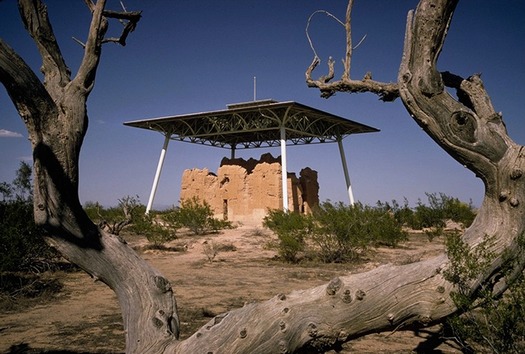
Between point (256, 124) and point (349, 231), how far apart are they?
36.2ft

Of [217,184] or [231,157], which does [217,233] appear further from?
[231,157]

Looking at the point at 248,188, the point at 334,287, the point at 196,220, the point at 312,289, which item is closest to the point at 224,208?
the point at 248,188

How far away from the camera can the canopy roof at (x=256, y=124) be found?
2138 cm

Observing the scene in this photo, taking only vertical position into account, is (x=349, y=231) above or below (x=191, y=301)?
above

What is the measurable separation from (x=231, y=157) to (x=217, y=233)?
9.16 m

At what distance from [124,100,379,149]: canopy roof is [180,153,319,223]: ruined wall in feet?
7.10

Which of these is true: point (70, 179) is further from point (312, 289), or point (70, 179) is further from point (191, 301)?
point (191, 301)

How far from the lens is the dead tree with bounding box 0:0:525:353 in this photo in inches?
81.0

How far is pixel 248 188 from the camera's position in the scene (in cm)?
2436

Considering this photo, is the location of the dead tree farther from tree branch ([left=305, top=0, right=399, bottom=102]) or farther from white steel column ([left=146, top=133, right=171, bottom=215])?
white steel column ([left=146, top=133, right=171, bottom=215])

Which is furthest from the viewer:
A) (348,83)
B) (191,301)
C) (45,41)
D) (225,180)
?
(225,180)

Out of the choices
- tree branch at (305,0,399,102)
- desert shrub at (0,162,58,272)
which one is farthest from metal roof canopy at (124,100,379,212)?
tree branch at (305,0,399,102)

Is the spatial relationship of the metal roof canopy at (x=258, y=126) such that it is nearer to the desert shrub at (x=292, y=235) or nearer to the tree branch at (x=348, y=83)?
the desert shrub at (x=292, y=235)

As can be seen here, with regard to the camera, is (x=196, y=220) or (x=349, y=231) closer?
(x=349, y=231)
